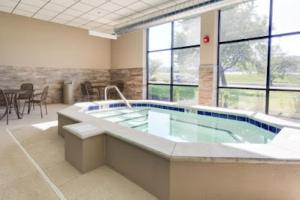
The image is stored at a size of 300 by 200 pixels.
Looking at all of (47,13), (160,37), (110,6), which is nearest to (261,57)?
(160,37)

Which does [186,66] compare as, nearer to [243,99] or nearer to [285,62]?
[243,99]

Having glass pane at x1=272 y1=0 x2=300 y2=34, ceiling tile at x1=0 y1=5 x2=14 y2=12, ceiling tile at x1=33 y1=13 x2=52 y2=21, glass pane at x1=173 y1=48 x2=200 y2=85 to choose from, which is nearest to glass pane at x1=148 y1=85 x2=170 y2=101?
glass pane at x1=173 y1=48 x2=200 y2=85

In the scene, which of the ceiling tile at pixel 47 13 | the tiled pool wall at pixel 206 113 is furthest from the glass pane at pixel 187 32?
the ceiling tile at pixel 47 13

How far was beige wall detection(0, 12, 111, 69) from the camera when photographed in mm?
6246

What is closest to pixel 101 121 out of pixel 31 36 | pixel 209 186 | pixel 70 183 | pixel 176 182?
pixel 70 183

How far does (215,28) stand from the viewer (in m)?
5.46

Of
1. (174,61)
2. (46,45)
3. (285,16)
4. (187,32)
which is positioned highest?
(187,32)

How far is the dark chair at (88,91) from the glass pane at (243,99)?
4952 millimetres

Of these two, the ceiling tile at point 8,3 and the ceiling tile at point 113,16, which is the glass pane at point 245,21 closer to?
the ceiling tile at point 113,16

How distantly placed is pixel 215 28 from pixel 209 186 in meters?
4.87

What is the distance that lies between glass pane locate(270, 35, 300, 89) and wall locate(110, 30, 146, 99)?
438 cm

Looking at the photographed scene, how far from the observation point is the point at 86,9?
5.66 meters

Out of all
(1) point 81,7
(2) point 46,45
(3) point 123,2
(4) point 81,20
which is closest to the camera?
(3) point 123,2

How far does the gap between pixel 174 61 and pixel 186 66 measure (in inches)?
21.7
